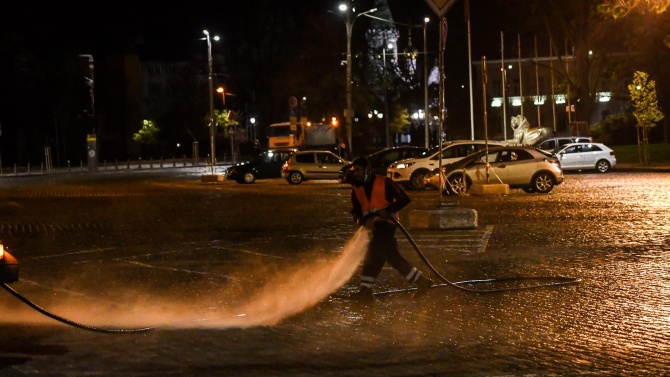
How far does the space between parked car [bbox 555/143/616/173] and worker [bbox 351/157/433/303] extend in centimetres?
3438

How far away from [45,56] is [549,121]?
4533cm

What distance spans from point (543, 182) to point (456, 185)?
2.71 meters

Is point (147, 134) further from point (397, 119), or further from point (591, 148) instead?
point (591, 148)

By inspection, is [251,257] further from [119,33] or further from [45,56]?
[119,33]

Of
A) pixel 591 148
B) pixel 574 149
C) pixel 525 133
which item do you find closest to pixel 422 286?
pixel 574 149

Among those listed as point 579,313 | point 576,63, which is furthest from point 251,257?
point 576,63

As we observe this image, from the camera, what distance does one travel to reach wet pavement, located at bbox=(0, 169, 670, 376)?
8.50 metres

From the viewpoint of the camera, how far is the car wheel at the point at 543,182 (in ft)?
102

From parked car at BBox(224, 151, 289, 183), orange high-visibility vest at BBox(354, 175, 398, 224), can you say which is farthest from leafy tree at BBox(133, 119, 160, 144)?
orange high-visibility vest at BBox(354, 175, 398, 224)

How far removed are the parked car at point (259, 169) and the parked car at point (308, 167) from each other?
2598 mm

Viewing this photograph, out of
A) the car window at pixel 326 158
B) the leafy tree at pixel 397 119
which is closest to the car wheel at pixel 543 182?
the car window at pixel 326 158

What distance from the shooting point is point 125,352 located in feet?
29.5

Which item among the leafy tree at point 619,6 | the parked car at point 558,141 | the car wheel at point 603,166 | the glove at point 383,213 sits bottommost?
the car wheel at point 603,166

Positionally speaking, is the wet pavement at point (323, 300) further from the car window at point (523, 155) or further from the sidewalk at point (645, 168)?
the sidewalk at point (645, 168)
